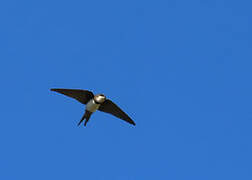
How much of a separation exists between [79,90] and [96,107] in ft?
6.48

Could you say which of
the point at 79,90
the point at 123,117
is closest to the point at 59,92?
the point at 79,90

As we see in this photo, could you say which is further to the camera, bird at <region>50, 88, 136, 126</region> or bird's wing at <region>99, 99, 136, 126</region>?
bird's wing at <region>99, 99, 136, 126</region>

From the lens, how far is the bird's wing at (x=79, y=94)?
44375 millimetres

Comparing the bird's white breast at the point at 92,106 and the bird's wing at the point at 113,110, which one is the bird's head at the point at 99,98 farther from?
the bird's wing at the point at 113,110

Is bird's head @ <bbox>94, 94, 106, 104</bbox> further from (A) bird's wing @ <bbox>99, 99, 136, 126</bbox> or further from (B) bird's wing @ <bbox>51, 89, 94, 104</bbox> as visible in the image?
(A) bird's wing @ <bbox>99, 99, 136, 126</bbox>

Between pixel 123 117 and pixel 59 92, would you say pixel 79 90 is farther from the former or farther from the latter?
pixel 123 117

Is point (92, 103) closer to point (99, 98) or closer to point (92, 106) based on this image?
point (92, 106)

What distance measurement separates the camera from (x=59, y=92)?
44781mm

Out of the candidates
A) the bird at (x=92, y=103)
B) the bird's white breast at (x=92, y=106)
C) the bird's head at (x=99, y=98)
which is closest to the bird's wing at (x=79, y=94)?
the bird at (x=92, y=103)

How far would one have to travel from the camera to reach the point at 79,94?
44656 mm

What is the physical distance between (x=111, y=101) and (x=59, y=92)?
4356mm

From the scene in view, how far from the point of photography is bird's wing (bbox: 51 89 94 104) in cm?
4438

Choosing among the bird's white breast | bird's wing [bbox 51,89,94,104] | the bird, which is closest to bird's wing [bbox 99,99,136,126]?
the bird

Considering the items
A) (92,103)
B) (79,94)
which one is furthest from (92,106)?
(79,94)
